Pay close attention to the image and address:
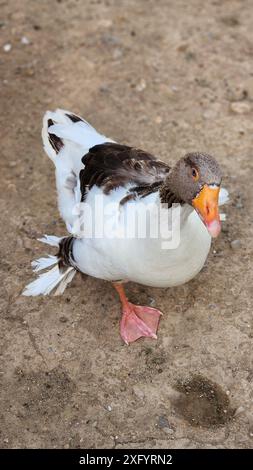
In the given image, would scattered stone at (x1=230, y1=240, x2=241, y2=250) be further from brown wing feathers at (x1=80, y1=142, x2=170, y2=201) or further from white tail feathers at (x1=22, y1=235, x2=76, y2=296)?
white tail feathers at (x1=22, y1=235, x2=76, y2=296)

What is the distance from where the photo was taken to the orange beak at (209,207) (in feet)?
9.62

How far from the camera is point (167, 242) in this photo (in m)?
3.36

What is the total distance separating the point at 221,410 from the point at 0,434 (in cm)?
126

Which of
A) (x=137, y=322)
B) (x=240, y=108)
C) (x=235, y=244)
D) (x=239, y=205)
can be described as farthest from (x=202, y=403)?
(x=240, y=108)

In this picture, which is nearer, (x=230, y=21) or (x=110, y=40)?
(x=110, y=40)

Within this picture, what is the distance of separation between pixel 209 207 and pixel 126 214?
2.24 feet

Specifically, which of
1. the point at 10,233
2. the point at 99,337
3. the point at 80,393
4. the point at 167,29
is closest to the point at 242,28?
the point at 167,29

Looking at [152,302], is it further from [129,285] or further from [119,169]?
[119,169]

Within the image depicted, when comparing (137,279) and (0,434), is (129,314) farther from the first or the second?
(0,434)

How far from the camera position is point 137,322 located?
3930mm

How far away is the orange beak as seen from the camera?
293 centimetres

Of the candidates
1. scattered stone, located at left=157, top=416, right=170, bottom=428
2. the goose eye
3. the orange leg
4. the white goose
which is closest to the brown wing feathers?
the white goose

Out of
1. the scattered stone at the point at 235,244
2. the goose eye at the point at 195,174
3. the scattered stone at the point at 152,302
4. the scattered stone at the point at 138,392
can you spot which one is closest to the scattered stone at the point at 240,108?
the scattered stone at the point at 235,244

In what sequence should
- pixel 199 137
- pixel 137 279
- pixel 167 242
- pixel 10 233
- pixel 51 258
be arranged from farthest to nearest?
pixel 199 137 < pixel 10 233 < pixel 51 258 < pixel 137 279 < pixel 167 242
